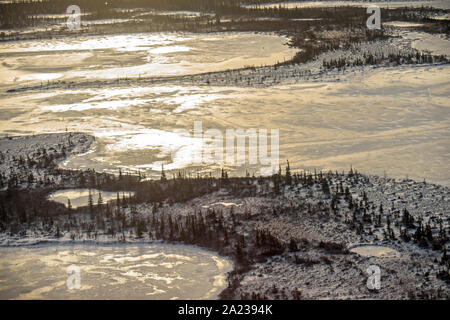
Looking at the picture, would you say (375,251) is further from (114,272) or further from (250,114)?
(250,114)

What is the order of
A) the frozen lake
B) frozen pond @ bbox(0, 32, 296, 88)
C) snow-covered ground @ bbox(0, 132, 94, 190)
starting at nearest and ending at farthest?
snow-covered ground @ bbox(0, 132, 94, 190) < the frozen lake < frozen pond @ bbox(0, 32, 296, 88)

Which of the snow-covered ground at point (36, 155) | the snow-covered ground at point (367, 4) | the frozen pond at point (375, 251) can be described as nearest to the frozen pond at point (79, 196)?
the snow-covered ground at point (36, 155)

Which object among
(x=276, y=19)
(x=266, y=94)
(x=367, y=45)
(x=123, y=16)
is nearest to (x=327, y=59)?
(x=367, y=45)

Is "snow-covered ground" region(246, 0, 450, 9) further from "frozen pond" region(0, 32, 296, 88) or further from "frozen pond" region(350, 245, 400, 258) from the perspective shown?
"frozen pond" region(350, 245, 400, 258)

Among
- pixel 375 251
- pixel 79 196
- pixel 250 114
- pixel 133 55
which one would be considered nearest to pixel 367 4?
pixel 133 55

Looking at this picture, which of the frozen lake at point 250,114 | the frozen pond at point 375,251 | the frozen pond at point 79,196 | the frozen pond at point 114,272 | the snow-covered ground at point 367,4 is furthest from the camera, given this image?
the snow-covered ground at point 367,4

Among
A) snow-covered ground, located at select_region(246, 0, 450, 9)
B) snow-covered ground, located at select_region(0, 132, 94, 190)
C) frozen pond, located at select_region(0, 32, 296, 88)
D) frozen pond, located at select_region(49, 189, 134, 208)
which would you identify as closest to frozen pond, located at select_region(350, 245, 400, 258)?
frozen pond, located at select_region(49, 189, 134, 208)

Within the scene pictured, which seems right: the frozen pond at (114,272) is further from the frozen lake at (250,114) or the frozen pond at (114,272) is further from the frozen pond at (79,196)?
the frozen lake at (250,114)
